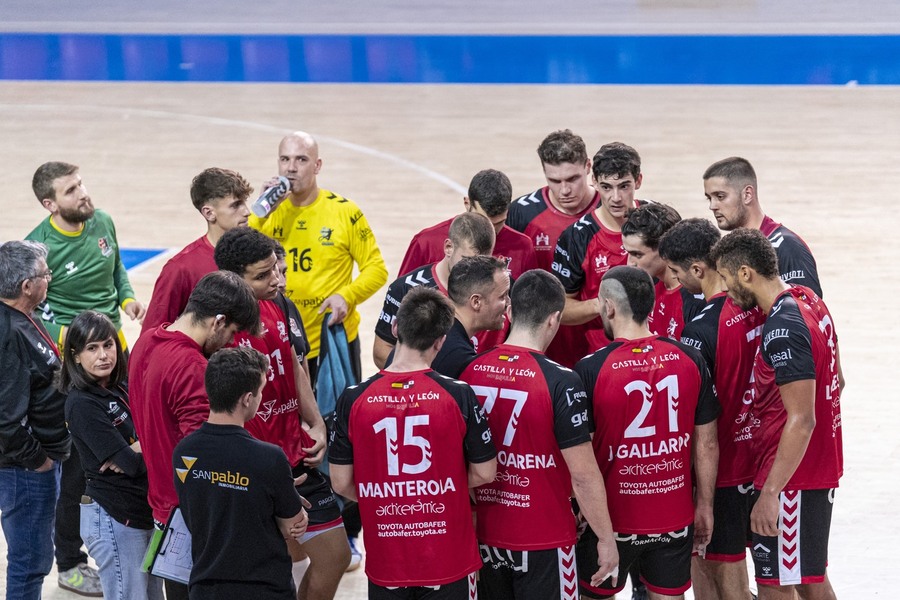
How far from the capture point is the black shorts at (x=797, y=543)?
5.36m

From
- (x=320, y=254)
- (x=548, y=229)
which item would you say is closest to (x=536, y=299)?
(x=548, y=229)

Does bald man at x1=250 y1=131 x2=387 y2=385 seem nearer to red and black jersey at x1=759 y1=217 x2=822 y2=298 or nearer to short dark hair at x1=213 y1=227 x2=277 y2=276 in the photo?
short dark hair at x1=213 y1=227 x2=277 y2=276

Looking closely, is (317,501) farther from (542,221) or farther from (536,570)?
(542,221)

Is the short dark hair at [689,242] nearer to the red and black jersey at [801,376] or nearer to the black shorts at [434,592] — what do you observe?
the red and black jersey at [801,376]

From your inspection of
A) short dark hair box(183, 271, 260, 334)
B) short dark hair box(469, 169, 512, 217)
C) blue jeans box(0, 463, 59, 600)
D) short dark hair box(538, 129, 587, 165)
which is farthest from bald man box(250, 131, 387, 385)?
short dark hair box(183, 271, 260, 334)

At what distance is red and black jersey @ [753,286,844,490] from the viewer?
16.7 ft

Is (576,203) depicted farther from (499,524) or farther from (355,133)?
(355,133)

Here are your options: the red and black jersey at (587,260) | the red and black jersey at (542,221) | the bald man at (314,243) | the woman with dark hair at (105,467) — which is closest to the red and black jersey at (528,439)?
the red and black jersey at (587,260)

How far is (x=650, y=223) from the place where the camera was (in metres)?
6.00

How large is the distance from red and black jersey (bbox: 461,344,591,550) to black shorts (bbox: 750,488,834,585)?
1041mm

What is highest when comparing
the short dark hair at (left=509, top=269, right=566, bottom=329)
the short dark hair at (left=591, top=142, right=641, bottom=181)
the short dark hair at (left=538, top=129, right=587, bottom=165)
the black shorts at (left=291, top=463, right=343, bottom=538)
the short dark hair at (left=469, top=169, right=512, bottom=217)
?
the short dark hair at (left=538, top=129, right=587, bottom=165)

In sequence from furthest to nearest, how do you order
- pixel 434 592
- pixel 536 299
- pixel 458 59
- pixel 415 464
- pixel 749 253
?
pixel 458 59 → pixel 749 253 → pixel 536 299 → pixel 434 592 → pixel 415 464

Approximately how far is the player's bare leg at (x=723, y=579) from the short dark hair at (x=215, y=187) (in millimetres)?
3284

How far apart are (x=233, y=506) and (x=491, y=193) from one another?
9.09 feet
